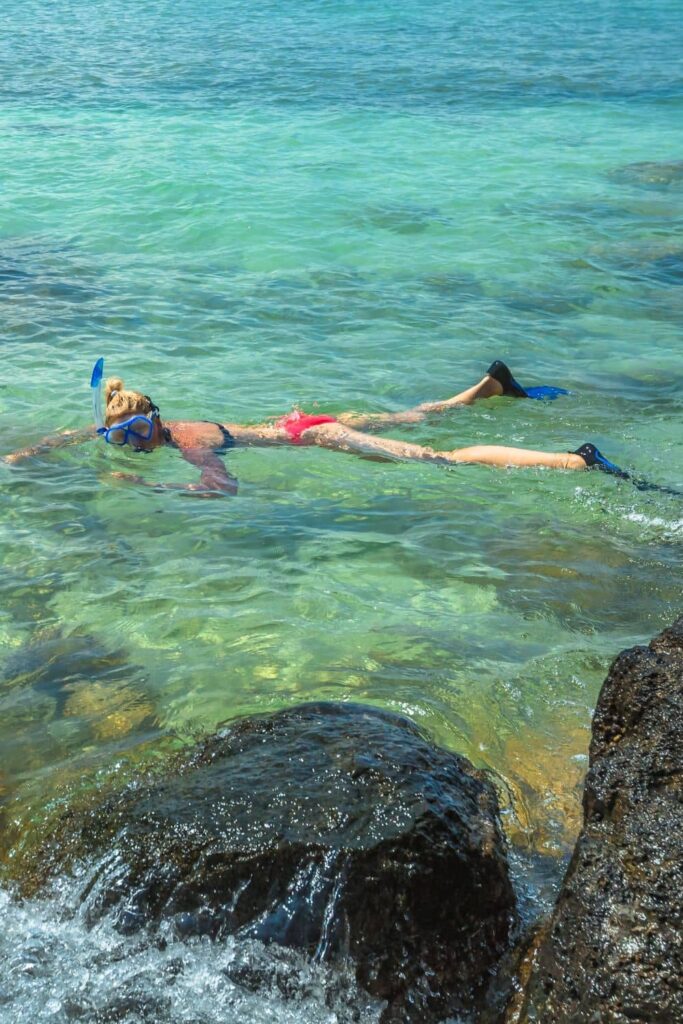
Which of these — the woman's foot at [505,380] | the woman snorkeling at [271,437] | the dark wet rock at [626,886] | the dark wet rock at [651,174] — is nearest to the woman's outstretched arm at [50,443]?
the woman snorkeling at [271,437]

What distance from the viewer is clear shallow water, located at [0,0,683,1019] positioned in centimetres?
491

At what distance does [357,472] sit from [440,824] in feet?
15.1

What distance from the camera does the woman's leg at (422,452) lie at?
24.2 ft

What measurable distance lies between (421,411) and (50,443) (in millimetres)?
2896

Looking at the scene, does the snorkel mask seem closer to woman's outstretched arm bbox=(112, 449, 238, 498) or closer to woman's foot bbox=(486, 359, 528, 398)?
woman's outstretched arm bbox=(112, 449, 238, 498)

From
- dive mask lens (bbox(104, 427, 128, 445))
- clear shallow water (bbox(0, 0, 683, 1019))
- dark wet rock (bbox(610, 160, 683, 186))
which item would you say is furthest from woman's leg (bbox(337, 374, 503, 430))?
dark wet rock (bbox(610, 160, 683, 186))

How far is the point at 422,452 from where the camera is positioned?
7777mm

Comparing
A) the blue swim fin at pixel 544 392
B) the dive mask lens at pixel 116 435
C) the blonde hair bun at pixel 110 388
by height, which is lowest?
the blue swim fin at pixel 544 392

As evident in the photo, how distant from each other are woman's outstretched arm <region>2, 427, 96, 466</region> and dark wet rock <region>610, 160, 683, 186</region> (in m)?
11.7

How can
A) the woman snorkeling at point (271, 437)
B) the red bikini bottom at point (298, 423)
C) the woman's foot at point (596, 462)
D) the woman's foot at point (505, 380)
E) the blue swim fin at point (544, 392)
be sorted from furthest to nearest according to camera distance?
1. the blue swim fin at point (544, 392)
2. the woman's foot at point (505, 380)
3. the red bikini bottom at point (298, 423)
4. the woman snorkeling at point (271, 437)
5. the woman's foot at point (596, 462)

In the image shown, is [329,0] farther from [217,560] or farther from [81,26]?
[217,560]

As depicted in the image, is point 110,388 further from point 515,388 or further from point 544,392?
point 544,392

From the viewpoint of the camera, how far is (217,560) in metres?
6.29

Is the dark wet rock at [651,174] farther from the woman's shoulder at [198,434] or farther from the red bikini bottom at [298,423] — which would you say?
the woman's shoulder at [198,434]
